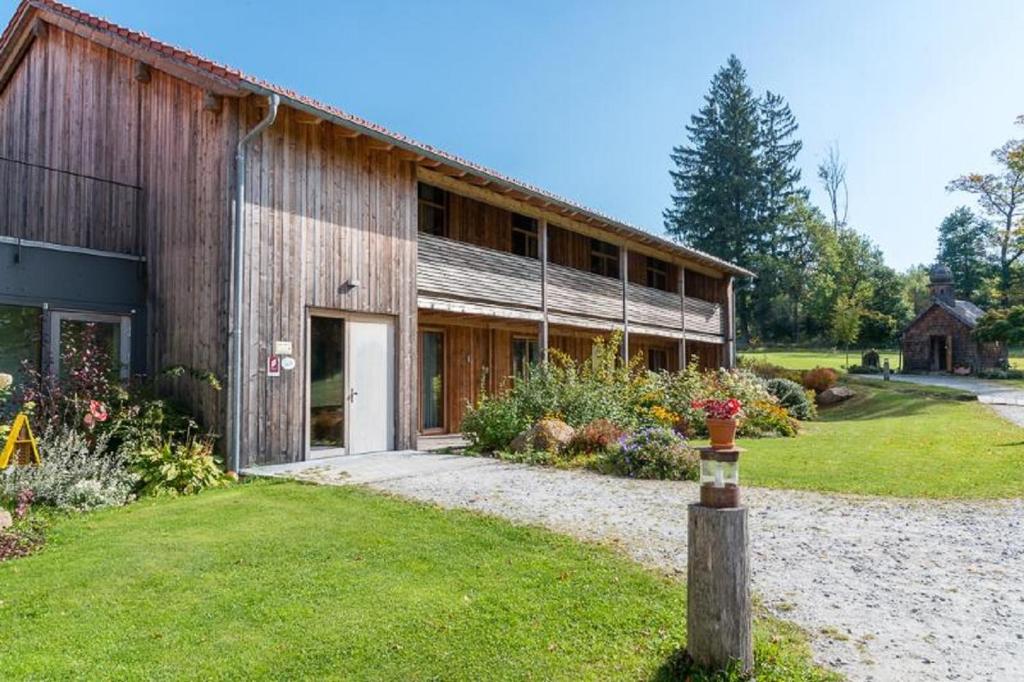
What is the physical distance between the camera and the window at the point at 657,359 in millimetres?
23547

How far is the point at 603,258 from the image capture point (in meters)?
19.6

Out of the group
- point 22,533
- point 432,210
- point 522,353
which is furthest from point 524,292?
point 22,533

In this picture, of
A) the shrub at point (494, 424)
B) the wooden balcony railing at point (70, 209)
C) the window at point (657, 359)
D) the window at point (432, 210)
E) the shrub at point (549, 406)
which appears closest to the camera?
the wooden balcony railing at point (70, 209)

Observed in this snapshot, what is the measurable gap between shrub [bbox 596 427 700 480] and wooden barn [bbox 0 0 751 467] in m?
3.83

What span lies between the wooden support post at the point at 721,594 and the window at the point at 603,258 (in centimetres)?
1620

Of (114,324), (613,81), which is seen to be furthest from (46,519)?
(613,81)

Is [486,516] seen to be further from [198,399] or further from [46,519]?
[198,399]

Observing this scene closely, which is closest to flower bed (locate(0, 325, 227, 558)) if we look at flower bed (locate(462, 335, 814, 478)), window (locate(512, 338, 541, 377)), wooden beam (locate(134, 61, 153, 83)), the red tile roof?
the red tile roof

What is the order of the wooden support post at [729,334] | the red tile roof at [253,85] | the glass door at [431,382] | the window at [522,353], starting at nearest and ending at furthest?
the red tile roof at [253,85] < the glass door at [431,382] < the window at [522,353] < the wooden support post at [729,334]

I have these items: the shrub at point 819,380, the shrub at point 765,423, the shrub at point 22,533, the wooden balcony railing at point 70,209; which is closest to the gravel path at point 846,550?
the shrub at point 22,533

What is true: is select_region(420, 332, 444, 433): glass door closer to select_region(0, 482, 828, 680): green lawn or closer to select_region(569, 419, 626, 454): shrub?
select_region(569, 419, 626, 454): shrub

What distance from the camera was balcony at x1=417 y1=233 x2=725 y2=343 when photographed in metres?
12.3

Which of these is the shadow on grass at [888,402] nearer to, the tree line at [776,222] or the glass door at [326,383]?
the glass door at [326,383]

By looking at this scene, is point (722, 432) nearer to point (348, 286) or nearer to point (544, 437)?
point (544, 437)
